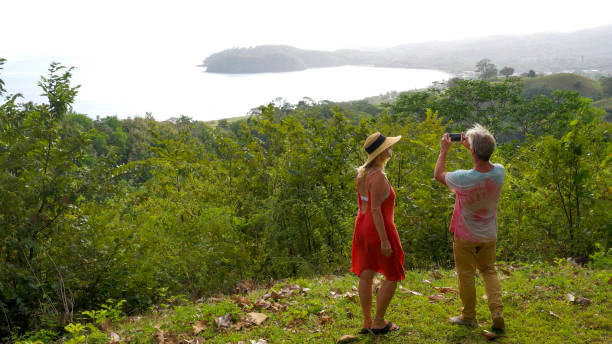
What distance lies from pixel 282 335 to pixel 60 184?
13.2 ft

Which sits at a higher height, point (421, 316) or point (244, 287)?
point (421, 316)

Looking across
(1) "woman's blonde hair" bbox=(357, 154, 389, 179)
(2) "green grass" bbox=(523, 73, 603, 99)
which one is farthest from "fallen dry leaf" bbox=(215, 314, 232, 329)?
(2) "green grass" bbox=(523, 73, 603, 99)

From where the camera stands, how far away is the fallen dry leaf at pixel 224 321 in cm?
530

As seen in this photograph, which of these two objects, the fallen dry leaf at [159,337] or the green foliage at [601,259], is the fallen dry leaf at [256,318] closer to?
the fallen dry leaf at [159,337]

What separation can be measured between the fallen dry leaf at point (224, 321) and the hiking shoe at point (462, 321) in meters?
2.48

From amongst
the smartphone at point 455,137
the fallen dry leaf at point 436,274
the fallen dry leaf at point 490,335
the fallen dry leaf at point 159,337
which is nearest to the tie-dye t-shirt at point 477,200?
the smartphone at point 455,137

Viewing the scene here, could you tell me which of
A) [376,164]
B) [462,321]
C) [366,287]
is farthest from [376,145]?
[462,321]

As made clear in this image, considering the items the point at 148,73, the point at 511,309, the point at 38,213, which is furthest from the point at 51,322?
the point at 148,73

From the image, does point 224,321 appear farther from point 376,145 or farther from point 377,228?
point 376,145

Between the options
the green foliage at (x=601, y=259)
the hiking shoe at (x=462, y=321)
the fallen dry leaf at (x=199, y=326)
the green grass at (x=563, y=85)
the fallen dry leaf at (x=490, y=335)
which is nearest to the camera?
the fallen dry leaf at (x=490, y=335)

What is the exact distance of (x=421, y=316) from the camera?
5.19 metres

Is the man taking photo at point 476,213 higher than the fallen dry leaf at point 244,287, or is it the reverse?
the man taking photo at point 476,213

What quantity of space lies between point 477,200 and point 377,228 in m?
0.97

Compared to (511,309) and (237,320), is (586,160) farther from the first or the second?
(237,320)
